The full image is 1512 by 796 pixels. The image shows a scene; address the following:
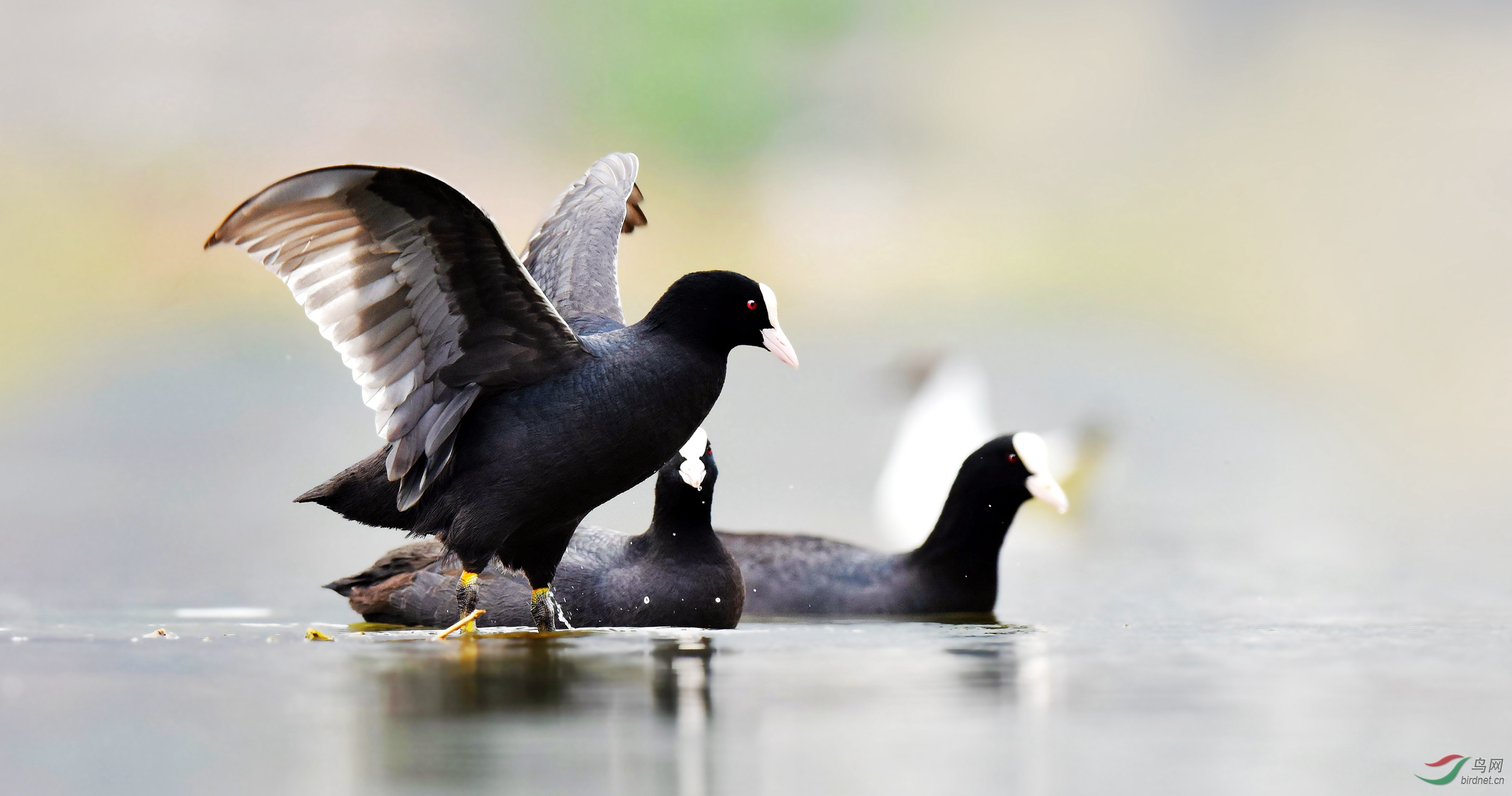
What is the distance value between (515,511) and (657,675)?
188 centimetres

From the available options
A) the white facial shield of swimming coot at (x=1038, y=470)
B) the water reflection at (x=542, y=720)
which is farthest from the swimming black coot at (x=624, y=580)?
the water reflection at (x=542, y=720)

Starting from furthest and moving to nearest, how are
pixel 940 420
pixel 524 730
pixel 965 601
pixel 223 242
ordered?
pixel 940 420
pixel 965 601
pixel 223 242
pixel 524 730

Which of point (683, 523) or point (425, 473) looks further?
point (683, 523)

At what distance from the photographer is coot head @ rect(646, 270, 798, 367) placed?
21.0 feet

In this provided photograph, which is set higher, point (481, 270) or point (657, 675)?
point (481, 270)

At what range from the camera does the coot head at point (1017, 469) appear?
8.72 m

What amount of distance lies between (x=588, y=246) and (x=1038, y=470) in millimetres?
2873

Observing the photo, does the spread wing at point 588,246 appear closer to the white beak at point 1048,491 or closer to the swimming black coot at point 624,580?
the swimming black coot at point 624,580

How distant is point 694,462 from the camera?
7902mm

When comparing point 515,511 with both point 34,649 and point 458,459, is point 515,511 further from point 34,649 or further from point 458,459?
point 34,649

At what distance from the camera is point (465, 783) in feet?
10.7

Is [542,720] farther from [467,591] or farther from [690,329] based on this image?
[467,591]

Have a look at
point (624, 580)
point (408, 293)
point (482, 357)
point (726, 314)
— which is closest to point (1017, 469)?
point (624, 580)

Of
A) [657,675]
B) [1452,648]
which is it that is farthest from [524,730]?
[1452,648]
